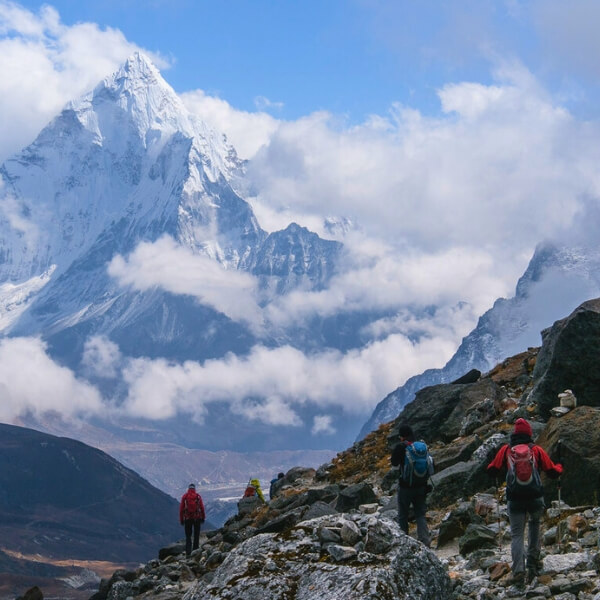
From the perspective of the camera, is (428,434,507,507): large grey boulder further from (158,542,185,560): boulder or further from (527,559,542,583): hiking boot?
(158,542,185,560): boulder

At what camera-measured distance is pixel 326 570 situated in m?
12.4

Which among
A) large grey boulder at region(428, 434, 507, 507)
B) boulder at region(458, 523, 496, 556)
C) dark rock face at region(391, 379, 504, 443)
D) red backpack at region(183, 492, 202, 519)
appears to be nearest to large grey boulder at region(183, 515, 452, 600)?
boulder at region(458, 523, 496, 556)

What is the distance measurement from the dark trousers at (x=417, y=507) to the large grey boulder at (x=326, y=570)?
4666 millimetres

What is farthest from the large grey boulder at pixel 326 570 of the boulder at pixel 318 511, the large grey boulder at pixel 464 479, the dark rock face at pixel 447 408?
the dark rock face at pixel 447 408

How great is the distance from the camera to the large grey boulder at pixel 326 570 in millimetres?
12070

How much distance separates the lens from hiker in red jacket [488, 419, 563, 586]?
15039mm

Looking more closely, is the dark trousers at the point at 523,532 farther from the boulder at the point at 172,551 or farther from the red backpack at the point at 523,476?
the boulder at the point at 172,551

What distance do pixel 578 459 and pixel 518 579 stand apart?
14.3 ft

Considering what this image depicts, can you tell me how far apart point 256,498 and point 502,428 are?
1499 centimetres

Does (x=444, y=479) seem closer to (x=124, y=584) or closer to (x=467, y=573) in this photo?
(x=467, y=573)

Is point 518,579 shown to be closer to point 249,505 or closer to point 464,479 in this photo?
point 464,479

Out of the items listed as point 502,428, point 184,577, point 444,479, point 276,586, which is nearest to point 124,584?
point 184,577

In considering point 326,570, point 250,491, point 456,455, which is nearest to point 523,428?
point 326,570

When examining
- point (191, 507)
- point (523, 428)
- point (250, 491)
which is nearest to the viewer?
point (523, 428)
